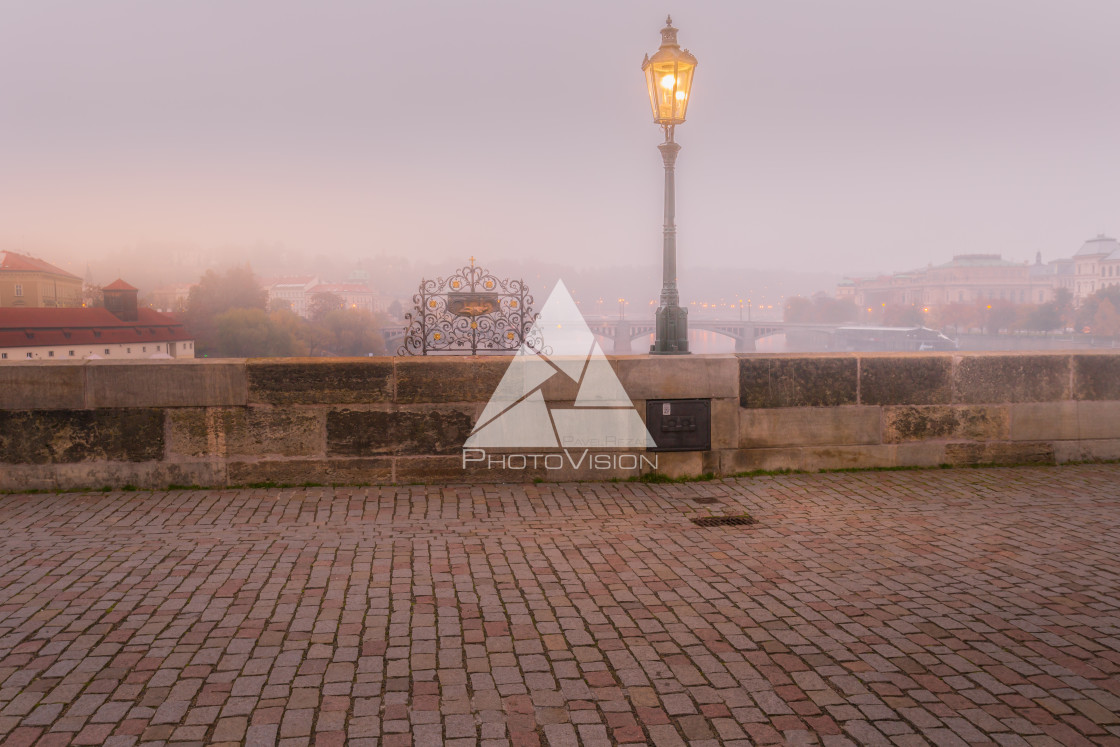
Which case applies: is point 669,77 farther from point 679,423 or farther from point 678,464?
point 678,464

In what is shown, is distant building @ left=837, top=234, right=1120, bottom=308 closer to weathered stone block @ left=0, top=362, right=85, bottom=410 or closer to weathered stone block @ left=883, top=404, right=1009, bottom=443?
weathered stone block @ left=883, top=404, right=1009, bottom=443

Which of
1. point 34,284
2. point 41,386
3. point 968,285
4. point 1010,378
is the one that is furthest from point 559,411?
point 968,285

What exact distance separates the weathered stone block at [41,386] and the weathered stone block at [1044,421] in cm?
861

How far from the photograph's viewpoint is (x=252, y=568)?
4.73 metres

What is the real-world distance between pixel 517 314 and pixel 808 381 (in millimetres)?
2980

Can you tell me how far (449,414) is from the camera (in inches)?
282

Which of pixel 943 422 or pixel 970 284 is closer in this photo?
pixel 943 422

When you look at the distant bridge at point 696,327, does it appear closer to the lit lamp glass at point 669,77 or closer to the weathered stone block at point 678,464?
the lit lamp glass at point 669,77

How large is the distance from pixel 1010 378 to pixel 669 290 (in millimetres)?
3473

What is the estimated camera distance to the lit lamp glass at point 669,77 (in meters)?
8.40

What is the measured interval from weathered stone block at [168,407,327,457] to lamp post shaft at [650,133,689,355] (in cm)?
356

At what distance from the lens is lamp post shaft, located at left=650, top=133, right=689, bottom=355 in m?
8.47

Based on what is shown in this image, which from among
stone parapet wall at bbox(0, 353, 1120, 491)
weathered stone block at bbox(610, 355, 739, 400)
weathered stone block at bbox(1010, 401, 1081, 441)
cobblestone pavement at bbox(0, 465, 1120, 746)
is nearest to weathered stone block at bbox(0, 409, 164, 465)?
stone parapet wall at bbox(0, 353, 1120, 491)

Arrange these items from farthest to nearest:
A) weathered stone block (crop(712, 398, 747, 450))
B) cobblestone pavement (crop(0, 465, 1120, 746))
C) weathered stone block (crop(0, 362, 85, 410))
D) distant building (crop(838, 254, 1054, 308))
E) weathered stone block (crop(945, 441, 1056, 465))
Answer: distant building (crop(838, 254, 1054, 308)) → weathered stone block (crop(945, 441, 1056, 465)) → weathered stone block (crop(712, 398, 747, 450)) → weathered stone block (crop(0, 362, 85, 410)) → cobblestone pavement (crop(0, 465, 1120, 746))
